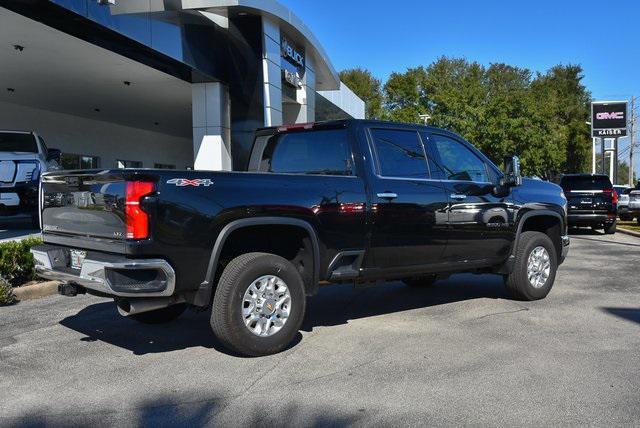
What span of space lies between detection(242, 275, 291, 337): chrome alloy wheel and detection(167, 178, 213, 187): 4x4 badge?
91 centimetres

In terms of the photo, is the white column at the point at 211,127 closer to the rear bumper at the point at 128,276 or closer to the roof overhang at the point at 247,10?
the roof overhang at the point at 247,10

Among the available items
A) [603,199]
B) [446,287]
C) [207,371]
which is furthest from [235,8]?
[207,371]

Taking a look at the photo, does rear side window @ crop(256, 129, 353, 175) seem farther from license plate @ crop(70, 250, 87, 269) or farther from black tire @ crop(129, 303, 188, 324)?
license plate @ crop(70, 250, 87, 269)

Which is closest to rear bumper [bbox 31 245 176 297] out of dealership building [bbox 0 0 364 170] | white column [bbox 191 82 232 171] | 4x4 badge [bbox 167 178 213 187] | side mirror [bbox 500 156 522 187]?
4x4 badge [bbox 167 178 213 187]

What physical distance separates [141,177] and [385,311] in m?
3.50

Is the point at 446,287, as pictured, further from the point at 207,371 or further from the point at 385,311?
the point at 207,371

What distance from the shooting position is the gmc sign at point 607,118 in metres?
37.3

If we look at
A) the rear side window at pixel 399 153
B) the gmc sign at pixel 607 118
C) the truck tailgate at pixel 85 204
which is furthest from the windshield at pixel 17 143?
the gmc sign at pixel 607 118

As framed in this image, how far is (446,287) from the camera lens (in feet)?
27.9

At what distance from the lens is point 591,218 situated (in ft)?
55.5

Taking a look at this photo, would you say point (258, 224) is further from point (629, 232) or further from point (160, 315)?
point (629, 232)

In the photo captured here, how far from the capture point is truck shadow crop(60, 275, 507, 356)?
5.65 meters

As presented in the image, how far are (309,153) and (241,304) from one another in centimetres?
195

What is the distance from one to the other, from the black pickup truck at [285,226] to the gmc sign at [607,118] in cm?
3383
